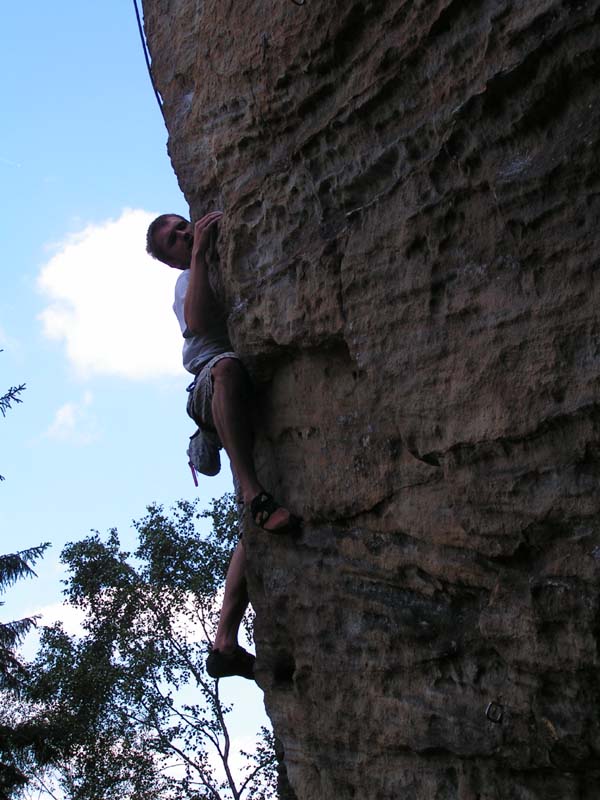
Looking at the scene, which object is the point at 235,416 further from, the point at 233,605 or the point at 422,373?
the point at 422,373

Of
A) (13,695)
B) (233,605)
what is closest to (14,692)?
(13,695)

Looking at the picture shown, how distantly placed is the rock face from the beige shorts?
8.7 inches

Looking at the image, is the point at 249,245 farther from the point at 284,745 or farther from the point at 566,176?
the point at 284,745

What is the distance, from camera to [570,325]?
3.12 m

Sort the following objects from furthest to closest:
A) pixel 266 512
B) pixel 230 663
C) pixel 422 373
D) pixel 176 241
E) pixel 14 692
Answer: pixel 14 692
pixel 176 241
pixel 230 663
pixel 266 512
pixel 422 373

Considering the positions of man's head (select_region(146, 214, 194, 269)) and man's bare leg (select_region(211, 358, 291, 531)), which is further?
man's head (select_region(146, 214, 194, 269))

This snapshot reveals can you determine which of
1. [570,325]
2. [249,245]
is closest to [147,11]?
[249,245]

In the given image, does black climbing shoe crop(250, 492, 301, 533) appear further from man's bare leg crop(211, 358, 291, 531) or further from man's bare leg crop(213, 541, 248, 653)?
man's bare leg crop(213, 541, 248, 653)

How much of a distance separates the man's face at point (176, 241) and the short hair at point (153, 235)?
0.01 meters

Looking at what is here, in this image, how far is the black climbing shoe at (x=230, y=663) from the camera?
4.80 m

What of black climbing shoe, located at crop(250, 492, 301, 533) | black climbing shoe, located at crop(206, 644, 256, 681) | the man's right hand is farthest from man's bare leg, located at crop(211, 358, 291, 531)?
black climbing shoe, located at crop(206, 644, 256, 681)

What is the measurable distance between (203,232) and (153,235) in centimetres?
60

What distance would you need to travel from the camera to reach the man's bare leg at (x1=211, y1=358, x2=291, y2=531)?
4596 mm

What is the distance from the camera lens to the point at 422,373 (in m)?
3.68
